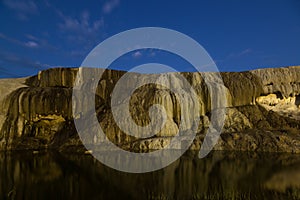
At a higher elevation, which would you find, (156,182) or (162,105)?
(162,105)

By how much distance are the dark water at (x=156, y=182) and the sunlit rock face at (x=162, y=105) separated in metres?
13.5

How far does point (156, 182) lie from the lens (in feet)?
53.0

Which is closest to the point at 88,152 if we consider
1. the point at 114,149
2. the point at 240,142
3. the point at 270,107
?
the point at 114,149

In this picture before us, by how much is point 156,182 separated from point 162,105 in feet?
80.3

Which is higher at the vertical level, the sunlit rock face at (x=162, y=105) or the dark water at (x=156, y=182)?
the sunlit rock face at (x=162, y=105)

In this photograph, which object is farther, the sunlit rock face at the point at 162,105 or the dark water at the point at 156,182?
the sunlit rock face at the point at 162,105

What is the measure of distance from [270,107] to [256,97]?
8.09ft

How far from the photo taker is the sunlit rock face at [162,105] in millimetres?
35719

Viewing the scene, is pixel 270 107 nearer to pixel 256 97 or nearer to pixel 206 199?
pixel 256 97

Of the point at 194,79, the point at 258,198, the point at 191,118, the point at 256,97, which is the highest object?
the point at 194,79

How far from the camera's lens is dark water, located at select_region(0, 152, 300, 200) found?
13156mm

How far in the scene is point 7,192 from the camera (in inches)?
535

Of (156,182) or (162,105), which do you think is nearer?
(156,182)

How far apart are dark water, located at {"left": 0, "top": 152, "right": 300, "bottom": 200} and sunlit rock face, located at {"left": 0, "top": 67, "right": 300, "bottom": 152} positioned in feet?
44.4
